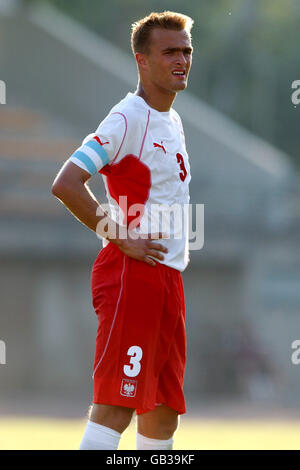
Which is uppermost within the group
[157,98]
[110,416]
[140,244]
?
[157,98]

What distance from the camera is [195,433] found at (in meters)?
13.8

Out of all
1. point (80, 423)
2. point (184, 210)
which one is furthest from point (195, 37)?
point (184, 210)

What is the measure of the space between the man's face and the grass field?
21.0 feet

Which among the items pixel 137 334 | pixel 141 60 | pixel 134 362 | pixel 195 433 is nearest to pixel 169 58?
pixel 141 60

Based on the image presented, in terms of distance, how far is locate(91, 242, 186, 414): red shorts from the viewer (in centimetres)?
414

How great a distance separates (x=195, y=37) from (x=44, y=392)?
16.1 m

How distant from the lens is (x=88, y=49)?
85.4ft

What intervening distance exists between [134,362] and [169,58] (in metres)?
1.31

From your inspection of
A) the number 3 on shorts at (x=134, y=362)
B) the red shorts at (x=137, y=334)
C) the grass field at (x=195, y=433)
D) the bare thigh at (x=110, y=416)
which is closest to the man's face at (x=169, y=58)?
the red shorts at (x=137, y=334)

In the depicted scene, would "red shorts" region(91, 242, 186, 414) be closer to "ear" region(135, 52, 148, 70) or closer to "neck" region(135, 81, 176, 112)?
"neck" region(135, 81, 176, 112)

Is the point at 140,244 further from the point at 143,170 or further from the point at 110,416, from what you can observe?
the point at 110,416

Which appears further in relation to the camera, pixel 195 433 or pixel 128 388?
pixel 195 433

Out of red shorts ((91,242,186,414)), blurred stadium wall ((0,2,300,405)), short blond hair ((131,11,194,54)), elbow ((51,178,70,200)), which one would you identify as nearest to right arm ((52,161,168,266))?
elbow ((51,178,70,200))

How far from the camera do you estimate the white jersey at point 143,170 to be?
165 inches
